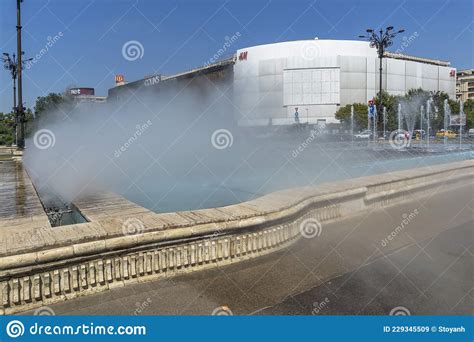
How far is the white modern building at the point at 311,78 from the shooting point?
238 feet

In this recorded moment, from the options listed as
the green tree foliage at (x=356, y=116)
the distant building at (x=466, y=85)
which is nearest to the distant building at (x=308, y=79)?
the green tree foliage at (x=356, y=116)

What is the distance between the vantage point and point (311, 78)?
7312 cm

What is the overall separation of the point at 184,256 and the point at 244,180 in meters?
6.81

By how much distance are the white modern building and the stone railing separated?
67.1 meters

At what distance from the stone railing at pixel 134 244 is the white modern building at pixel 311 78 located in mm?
67082

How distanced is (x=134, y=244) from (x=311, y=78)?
237ft

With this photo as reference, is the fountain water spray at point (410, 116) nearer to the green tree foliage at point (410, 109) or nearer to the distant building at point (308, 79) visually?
the green tree foliage at point (410, 109)

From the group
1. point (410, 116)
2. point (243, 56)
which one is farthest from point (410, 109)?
point (243, 56)

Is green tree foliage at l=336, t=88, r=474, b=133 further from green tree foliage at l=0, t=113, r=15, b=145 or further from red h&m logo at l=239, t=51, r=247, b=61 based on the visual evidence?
green tree foliage at l=0, t=113, r=15, b=145

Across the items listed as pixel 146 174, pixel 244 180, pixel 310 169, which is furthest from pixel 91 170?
pixel 310 169

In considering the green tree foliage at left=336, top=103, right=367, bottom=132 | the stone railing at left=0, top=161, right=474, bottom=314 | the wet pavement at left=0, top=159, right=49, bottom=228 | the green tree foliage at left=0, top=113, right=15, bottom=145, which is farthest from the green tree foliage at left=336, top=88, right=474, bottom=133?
the stone railing at left=0, top=161, right=474, bottom=314

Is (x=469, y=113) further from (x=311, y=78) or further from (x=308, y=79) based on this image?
(x=308, y=79)

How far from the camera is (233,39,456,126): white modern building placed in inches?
2857

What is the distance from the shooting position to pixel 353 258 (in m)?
5.07
